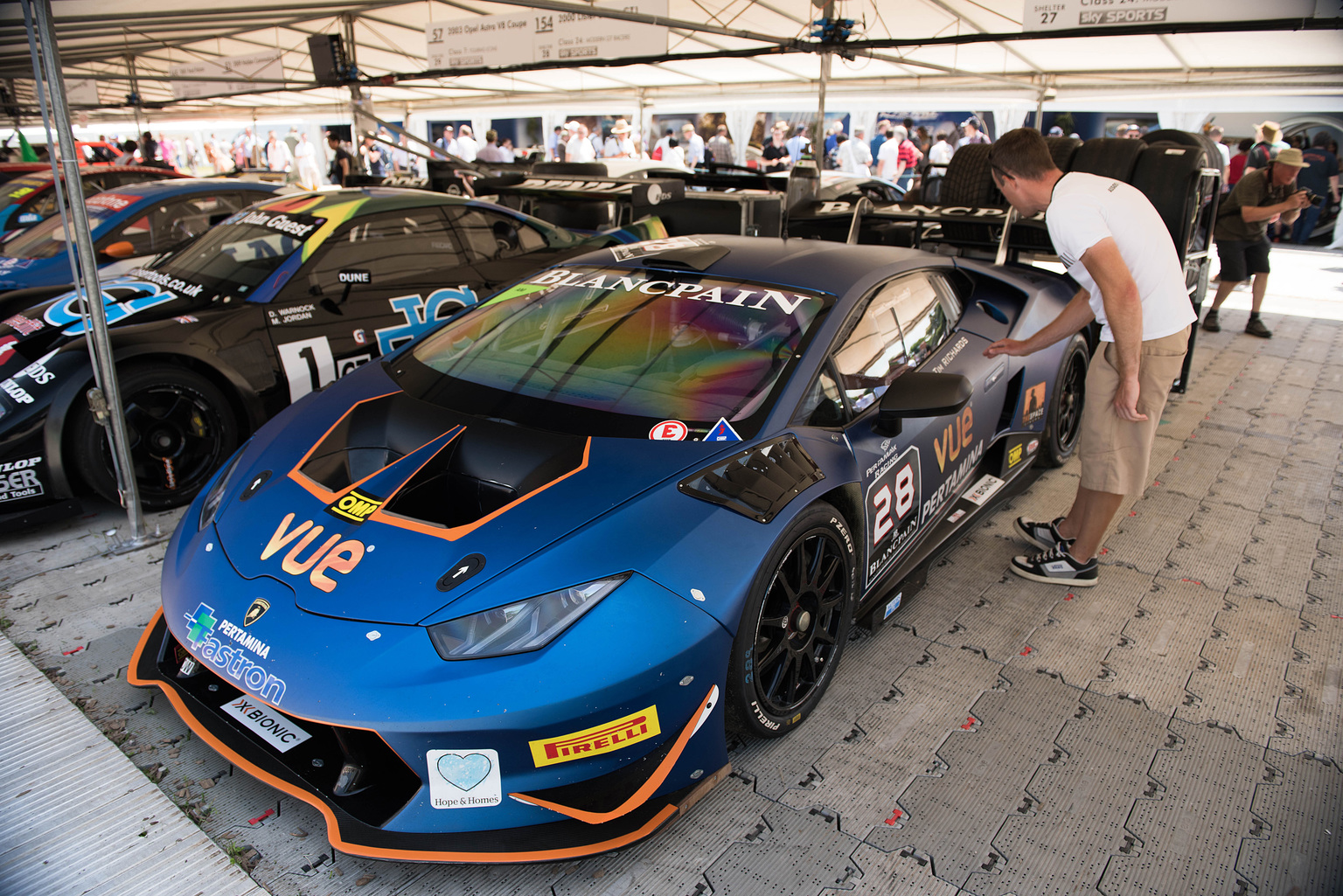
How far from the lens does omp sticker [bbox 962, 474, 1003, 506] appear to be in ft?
9.99

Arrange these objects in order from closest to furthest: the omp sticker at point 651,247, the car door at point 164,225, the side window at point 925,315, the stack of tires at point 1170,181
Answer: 1. the side window at point 925,315
2. the omp sticker at point 651,247
3. the stack of tires at point 1170,181
4. the car door at point 164,225

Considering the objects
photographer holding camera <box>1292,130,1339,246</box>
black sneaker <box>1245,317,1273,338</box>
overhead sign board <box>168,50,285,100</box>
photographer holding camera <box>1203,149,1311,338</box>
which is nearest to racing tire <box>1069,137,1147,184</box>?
photographer holding camera <box>1203,149,1311,338</box>

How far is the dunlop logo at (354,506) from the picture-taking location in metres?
1.96

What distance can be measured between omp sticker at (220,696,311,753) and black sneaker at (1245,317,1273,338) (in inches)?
299

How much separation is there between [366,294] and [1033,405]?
3.12 meters

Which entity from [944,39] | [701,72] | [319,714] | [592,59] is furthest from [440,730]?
[701,72]

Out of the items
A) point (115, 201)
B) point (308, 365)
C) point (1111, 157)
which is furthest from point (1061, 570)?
point (115, 201)

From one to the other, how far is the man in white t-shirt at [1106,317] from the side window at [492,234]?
2794 mm

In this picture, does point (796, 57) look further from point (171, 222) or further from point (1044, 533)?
point (1044, 533)

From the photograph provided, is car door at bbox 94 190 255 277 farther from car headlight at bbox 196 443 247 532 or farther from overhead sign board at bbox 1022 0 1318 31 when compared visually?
overhead sign board at bbox 1022 0 1318 31

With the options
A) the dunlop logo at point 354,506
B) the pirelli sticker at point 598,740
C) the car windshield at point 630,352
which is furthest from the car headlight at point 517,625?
the car windshield at point 630,352

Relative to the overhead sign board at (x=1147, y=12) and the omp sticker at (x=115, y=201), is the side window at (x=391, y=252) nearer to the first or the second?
the omp sticker at (x=115, y=201)

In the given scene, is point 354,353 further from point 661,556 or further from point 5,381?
point 661,556

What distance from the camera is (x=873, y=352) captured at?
2561mm
